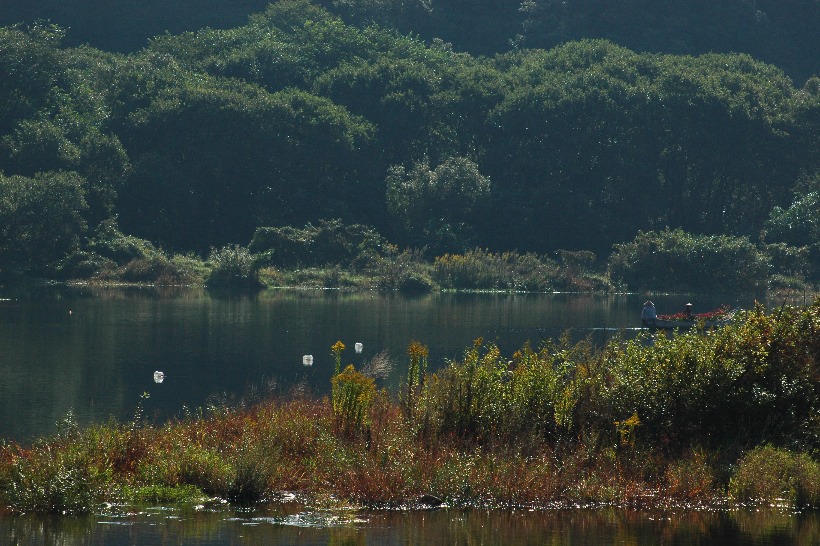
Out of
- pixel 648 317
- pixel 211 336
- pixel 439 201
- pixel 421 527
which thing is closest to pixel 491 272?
pixel 439 201

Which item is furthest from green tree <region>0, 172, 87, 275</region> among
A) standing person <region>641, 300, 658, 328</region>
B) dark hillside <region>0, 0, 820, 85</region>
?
dark hillside <region>0, 0, 820, 85</region>

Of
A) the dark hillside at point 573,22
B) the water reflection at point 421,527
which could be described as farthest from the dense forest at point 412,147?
the water reflection at point 421,527

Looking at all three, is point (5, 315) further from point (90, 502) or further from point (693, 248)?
point (693, 248)

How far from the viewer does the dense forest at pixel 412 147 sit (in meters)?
111

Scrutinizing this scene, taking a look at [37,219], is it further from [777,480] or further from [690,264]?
[777,480]

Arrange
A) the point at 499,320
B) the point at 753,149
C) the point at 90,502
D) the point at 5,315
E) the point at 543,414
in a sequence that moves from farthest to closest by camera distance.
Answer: the point at 753,149 < the point at 499,320 < the point at 5,315 < the point at 543,414 < the point at 90,502

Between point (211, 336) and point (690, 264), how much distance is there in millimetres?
60655

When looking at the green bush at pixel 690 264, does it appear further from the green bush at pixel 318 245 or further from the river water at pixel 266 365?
the green bush at pixel 318 245

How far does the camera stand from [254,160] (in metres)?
114

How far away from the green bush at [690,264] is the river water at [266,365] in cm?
417

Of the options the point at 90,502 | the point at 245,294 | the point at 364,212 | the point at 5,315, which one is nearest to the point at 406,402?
the point at 90,502

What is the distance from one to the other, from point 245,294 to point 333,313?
2199 cm

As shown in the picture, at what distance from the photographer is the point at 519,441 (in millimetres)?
23234

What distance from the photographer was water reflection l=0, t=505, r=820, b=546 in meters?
19.4
